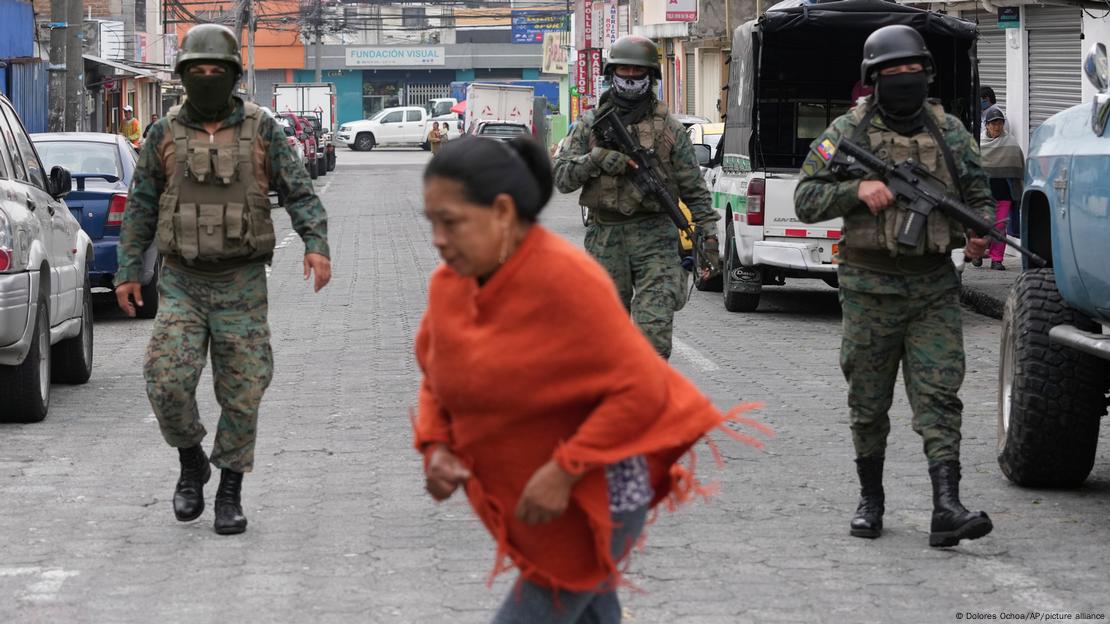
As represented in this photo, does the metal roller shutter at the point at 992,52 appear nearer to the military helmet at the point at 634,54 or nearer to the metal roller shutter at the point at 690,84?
the military helmet at the point at 634,54

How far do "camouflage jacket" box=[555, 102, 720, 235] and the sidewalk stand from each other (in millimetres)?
6440

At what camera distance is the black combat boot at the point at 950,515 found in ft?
20.0

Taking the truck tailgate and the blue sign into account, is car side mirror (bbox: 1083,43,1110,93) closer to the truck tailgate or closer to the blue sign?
the truck tailgate

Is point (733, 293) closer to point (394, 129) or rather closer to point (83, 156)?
point (83, 156)

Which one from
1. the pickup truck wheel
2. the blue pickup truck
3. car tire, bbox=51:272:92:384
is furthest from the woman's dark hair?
car tire, bbox=51:272:92:384

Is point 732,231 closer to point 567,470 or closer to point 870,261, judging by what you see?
point 870,261

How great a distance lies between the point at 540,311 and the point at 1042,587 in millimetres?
3068

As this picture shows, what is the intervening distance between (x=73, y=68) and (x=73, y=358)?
1897 centimetres

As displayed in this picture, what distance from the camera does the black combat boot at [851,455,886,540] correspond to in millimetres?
6520

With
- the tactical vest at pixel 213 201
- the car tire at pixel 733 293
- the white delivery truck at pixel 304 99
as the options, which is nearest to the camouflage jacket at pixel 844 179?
the tactical vest at pixel 213 201

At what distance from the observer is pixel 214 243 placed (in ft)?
21.3

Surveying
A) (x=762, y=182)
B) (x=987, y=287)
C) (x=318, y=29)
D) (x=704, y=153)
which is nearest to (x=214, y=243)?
(x=704, y=153)

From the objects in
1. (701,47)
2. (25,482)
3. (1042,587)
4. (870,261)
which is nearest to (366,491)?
(25,482)

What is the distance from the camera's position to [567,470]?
130 inches
